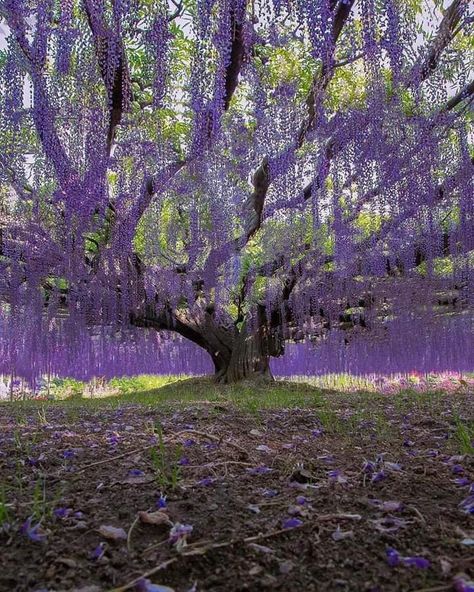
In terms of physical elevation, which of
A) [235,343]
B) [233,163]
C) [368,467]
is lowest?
[368,467]

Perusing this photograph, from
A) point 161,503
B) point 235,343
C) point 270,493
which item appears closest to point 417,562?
point 270,493

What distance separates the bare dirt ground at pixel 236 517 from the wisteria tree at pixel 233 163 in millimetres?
2566

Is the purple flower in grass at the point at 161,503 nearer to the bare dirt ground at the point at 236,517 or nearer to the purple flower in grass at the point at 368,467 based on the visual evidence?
the bare dirt ground at the point at 236,517

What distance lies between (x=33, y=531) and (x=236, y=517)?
0.56 meters

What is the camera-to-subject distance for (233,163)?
22.8ft

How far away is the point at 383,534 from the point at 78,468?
4.29ft

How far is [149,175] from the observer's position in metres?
6.53

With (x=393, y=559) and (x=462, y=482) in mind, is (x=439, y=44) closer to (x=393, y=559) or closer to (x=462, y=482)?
(x=462, y=482)

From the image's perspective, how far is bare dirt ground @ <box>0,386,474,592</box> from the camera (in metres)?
1.17

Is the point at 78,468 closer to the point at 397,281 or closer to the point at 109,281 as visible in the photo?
the point at 109,281

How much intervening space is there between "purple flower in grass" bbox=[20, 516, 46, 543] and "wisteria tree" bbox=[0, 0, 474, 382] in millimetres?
3013

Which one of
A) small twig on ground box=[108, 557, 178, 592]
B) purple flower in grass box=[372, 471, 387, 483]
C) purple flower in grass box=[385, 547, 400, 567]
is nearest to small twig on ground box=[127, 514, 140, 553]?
small twig on ground box=[108, 557, 178, 592]

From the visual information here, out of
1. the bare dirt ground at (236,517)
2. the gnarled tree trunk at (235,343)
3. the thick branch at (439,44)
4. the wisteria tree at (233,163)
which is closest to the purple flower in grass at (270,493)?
the bare dirt ground at (236,517)

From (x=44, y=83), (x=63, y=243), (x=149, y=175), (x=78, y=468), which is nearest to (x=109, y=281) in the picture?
(x=63, y=243)
